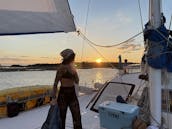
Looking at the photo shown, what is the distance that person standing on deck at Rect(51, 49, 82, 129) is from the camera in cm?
405

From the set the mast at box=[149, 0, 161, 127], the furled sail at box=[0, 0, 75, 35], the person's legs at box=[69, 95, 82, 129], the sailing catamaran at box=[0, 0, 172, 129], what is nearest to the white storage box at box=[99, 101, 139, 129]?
the sailing catamaran at box=[0, 0, 172, 129]

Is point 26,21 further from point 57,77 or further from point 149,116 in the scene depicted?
point 149,116

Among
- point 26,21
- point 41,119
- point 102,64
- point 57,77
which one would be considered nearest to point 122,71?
point 102,64

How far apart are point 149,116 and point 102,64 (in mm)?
1594

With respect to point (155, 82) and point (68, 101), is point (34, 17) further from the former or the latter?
point (155, 82)

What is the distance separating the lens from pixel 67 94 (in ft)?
13.7

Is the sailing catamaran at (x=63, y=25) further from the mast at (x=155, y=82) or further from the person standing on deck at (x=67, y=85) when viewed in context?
the person standing on deck at (x=67, y=85)

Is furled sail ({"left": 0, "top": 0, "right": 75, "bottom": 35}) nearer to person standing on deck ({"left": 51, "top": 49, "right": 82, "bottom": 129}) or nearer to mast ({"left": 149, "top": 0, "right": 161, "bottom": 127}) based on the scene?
person standing on deck ({"left": 51, "top": 49, "right": 82, "bottom": 129})

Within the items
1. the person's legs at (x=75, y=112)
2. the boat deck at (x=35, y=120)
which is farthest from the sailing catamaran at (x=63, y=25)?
the person's legs at (x=75, y=112)

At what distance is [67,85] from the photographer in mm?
4137

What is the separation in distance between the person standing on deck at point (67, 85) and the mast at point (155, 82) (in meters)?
1.09

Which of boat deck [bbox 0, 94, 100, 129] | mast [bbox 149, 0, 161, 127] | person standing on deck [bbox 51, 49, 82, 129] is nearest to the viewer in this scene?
Result: mast [bbox 149, 0, 161, 127]

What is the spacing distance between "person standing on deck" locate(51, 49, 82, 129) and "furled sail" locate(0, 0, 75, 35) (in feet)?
1.31

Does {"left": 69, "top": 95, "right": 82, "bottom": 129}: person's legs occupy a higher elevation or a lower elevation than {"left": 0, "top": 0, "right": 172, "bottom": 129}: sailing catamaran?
lower
